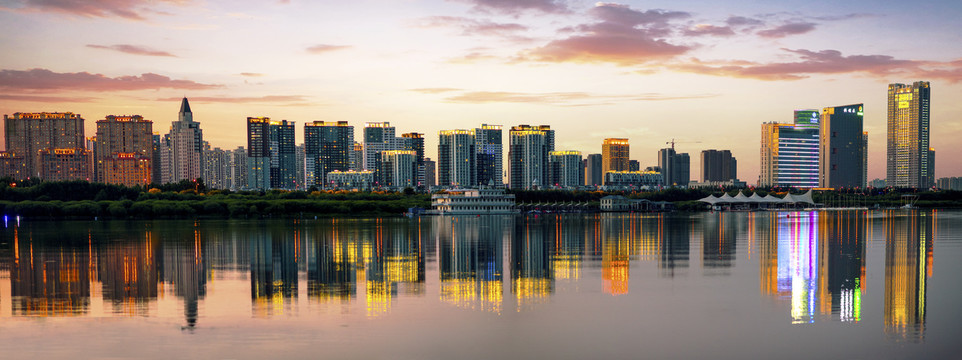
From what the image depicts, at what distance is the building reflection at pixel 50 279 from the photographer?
1019 inches

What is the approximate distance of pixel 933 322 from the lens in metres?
23.0

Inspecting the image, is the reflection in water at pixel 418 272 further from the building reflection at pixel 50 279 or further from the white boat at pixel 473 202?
the white boat at pixel 473 202

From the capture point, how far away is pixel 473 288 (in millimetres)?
30094

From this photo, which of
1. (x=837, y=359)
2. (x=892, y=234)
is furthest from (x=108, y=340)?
(x=892, y=234)

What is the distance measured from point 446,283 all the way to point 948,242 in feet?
145

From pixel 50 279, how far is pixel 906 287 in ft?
123

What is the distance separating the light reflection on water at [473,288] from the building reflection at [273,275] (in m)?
0.11

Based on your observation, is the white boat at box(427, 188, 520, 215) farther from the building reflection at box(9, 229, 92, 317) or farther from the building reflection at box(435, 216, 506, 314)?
the building reflection at box(9, 229, 92, 317)

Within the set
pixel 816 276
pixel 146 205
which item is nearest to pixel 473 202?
pixel 146 205

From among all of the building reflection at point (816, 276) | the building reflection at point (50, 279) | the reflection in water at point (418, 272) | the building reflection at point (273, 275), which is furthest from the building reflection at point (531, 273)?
the building reflection at point (50, 279)

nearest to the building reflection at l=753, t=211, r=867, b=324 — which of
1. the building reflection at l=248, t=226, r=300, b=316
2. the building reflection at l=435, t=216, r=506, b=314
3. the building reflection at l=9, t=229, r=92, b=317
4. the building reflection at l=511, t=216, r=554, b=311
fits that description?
the building reflection at l=511, t=216, r=554, b=311

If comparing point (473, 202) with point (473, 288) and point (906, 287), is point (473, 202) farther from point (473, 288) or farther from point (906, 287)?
point (906, 287)

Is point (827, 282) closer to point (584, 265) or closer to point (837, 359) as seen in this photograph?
point (584, 265)

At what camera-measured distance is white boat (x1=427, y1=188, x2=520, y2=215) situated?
14312 centimetres
